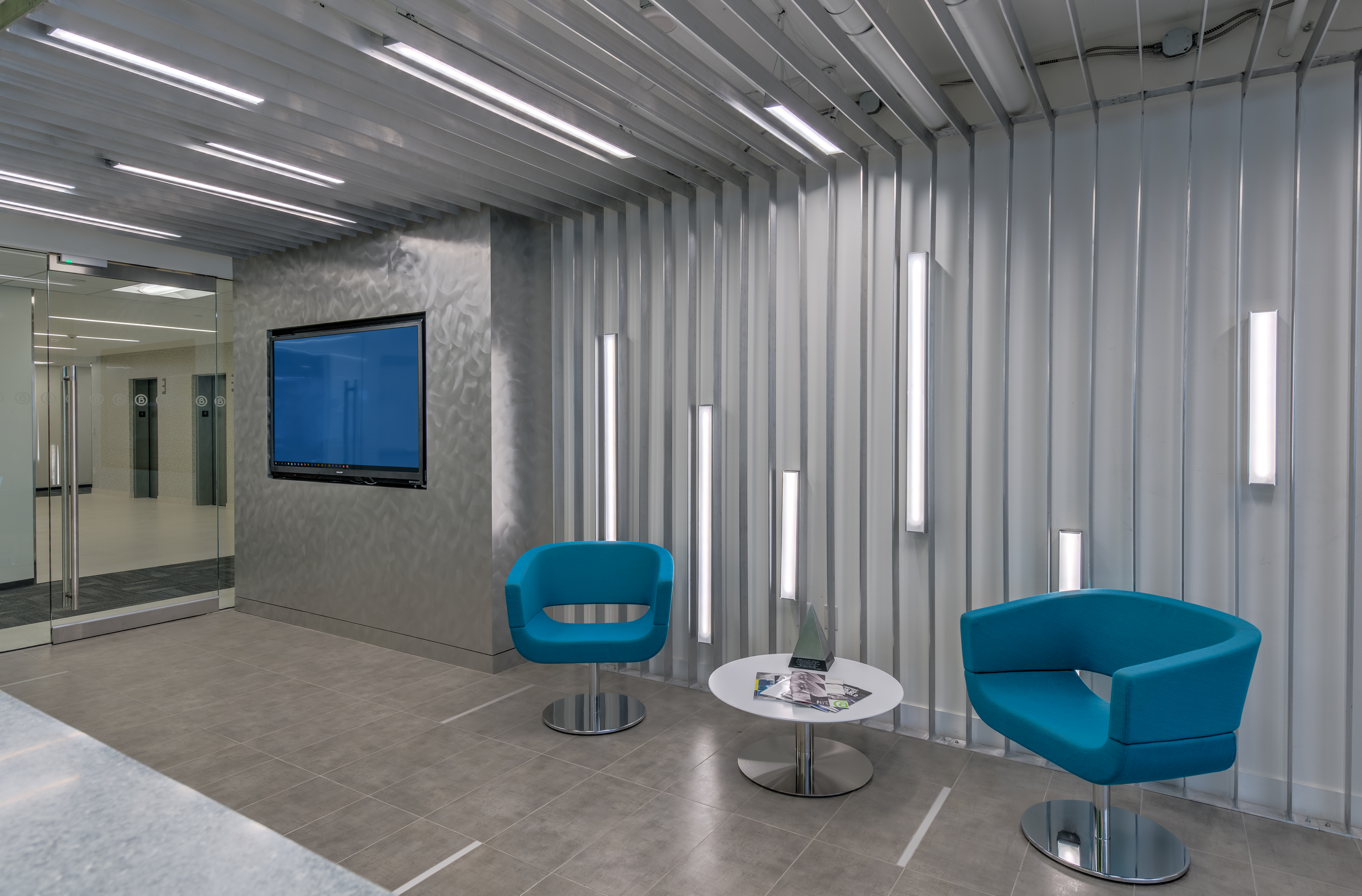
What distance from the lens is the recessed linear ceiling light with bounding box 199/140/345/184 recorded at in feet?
12.6

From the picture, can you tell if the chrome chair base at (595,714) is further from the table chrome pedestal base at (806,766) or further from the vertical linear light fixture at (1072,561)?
the vertical linear light fixture at (1072,561)

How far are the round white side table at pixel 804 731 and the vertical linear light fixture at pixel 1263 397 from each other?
1.76 meters

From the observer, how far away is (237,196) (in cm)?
459

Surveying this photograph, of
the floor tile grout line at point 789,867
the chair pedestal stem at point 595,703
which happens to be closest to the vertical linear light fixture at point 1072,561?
the floor tile grout line at point 789,867

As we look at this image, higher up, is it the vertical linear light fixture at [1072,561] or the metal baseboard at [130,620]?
the vertical linear light fixture at [1072,561]

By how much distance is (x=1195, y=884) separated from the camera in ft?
8.99

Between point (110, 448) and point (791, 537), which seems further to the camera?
point (110, 448)

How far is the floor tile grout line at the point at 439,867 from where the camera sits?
2680 mm

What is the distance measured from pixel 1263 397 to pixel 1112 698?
1.56 m

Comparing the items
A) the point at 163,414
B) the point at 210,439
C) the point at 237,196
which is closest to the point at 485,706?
the point at 237,196

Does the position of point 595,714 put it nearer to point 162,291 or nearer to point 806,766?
point 806,766

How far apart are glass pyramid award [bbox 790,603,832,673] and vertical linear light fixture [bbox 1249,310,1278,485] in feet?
6.34

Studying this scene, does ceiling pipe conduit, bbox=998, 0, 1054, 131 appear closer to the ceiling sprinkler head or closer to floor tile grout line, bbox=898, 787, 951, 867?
the ceiling sprinkler head

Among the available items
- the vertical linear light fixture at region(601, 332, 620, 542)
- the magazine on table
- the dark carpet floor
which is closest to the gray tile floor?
the magazine on table
